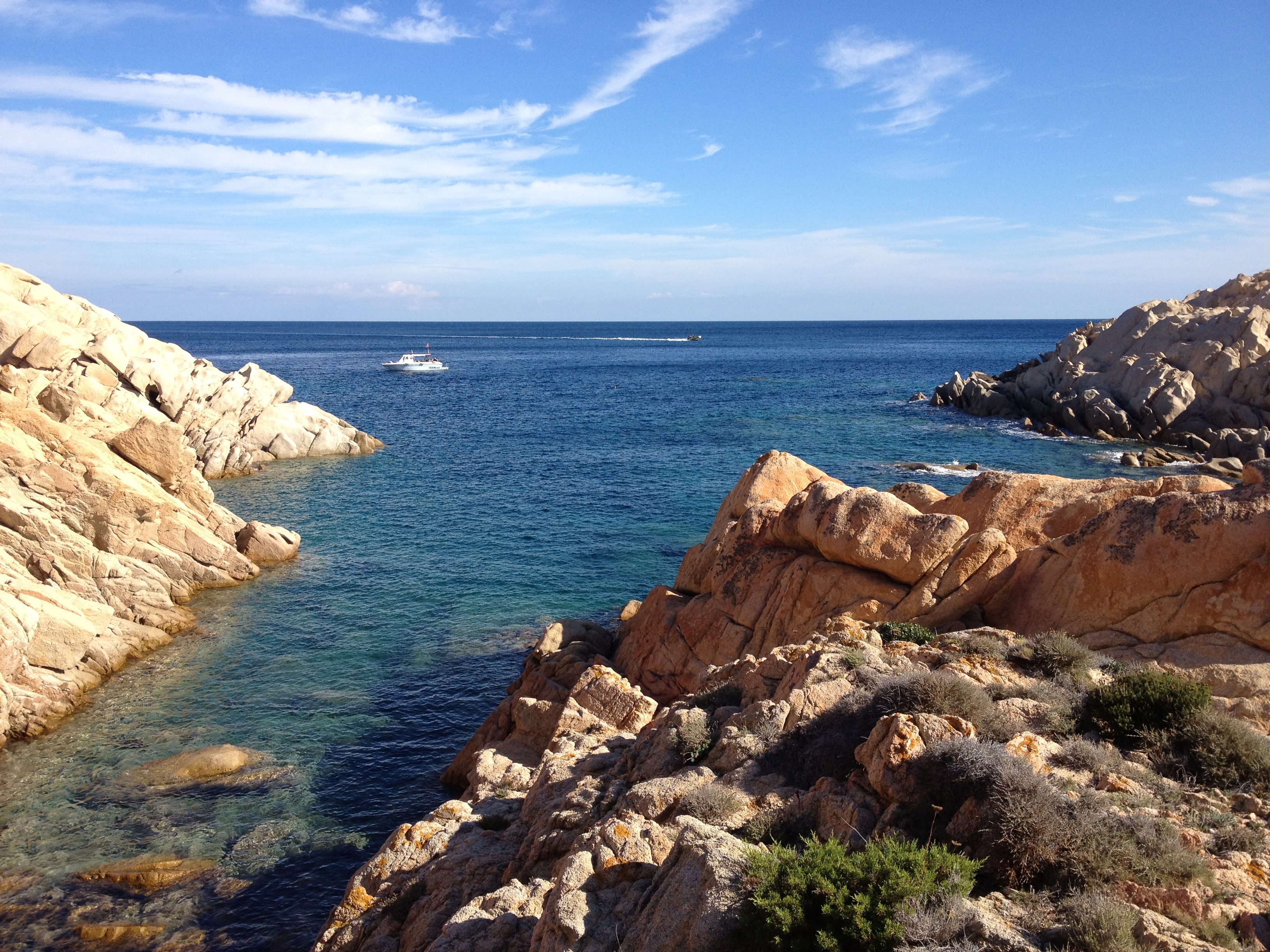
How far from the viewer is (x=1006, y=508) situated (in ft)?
71.5

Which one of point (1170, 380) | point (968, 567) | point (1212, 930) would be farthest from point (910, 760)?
point (1170, 380)

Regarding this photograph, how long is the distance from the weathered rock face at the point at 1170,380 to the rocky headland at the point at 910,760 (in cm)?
4501

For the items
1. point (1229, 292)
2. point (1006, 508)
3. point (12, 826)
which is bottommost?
point (12, 826)

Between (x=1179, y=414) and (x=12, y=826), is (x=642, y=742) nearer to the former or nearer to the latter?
(x=12, y=826)

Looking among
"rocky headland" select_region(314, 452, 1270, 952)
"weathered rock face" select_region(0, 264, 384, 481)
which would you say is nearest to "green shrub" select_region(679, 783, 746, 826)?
"rocky headland" select_region(314, 452, 1270, 952)

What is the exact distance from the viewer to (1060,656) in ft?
45.7

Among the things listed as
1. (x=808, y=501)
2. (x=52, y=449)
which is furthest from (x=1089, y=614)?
(x=52, y=449)

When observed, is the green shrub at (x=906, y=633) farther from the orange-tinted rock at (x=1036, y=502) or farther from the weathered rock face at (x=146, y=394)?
the weathered rock face at (x=146, y=394)

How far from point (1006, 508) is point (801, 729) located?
1209cm

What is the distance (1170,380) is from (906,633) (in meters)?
63.8

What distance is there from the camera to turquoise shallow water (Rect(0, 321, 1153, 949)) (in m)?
19.9

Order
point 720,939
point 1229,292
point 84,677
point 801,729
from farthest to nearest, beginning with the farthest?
point 1229,292 < point 84,677 < point 801,729 < point 720,939

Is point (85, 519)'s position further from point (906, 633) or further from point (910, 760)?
point (910, 760)

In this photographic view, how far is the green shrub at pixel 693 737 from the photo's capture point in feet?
43.7
